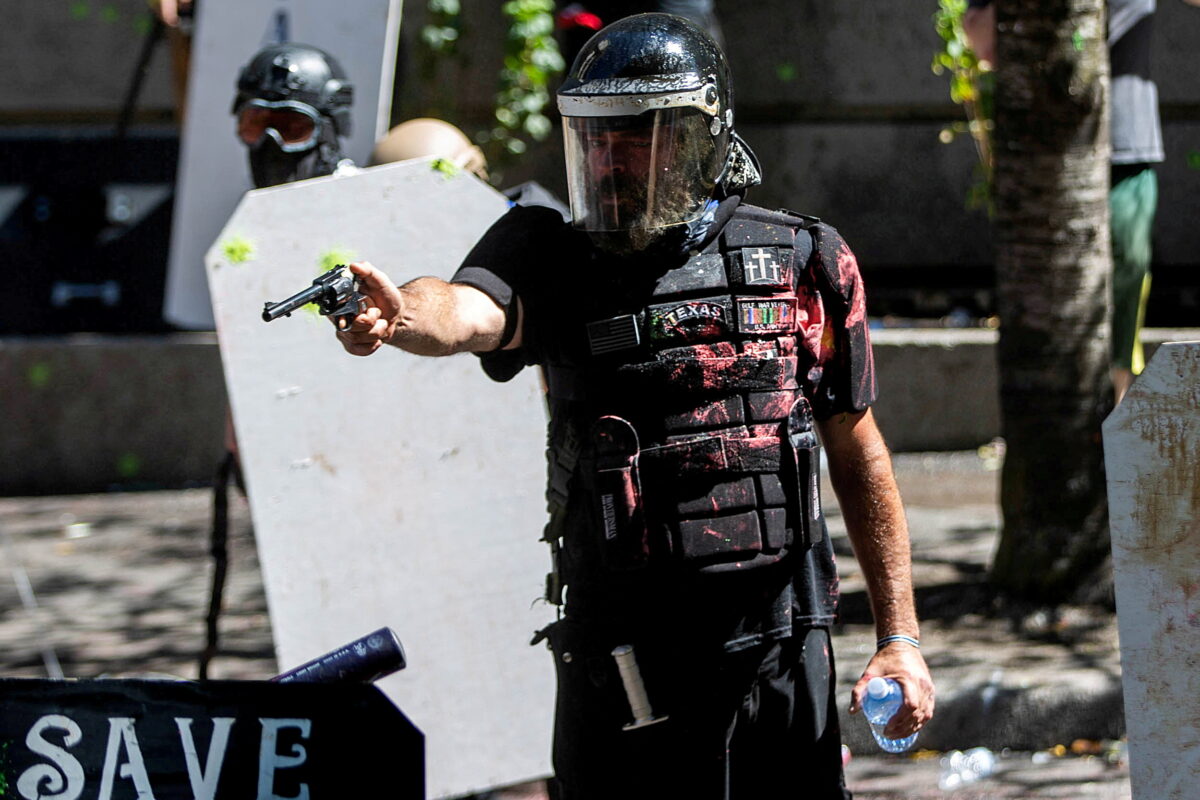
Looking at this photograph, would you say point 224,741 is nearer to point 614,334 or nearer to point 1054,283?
point 614,334

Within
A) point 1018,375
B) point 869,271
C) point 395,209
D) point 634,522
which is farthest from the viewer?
point 869,271

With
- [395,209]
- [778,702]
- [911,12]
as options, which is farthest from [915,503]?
[778,702]

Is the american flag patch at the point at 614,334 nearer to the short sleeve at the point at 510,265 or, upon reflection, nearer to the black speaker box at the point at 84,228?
the short sleeve at the point at 510,265

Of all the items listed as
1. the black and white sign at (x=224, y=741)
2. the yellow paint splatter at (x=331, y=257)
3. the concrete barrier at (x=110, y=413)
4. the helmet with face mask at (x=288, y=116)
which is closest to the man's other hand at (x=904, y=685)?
the black and white sign at (x=224, y=741)

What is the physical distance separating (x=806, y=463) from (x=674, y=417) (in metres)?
0.23

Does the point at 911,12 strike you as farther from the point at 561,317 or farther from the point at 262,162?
the point at 561,317

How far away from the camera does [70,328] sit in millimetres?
8453

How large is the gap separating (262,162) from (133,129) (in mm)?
4793

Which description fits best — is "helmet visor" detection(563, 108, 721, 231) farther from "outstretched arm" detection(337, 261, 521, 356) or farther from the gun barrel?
the gun barrel

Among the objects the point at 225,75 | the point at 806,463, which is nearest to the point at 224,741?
the point at 806,463

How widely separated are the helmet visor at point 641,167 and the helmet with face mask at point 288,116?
185cm

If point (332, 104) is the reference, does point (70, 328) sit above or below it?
below

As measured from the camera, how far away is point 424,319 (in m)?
2.16

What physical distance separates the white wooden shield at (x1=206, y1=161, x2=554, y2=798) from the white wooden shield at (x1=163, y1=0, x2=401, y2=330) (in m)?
2.52
